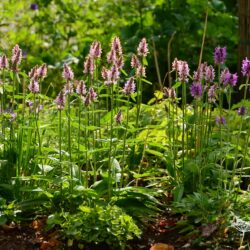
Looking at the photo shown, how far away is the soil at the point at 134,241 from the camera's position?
3.26 meters

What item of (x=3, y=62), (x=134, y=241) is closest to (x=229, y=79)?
(x=134, y=241)

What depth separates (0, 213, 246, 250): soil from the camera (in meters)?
3.26

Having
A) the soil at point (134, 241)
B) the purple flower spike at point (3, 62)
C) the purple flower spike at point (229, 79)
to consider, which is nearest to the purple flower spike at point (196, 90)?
the purple flower spike at point (229, 79)

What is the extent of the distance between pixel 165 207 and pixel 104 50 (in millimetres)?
1542

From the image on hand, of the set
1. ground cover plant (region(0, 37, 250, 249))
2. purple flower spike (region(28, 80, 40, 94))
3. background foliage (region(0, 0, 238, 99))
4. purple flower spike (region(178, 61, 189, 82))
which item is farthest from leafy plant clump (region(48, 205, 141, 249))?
background foliage (region(0, 0, 238, 99))

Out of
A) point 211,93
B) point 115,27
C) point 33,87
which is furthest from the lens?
point 115,27

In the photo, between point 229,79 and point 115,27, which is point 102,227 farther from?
point 115,27

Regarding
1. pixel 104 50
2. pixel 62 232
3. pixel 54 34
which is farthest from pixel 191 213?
pixel 54 34

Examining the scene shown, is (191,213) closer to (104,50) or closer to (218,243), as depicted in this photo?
(218,243)

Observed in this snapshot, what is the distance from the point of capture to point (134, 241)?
3.44 meters

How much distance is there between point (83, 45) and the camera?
6.92m

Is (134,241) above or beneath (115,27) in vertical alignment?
beneath

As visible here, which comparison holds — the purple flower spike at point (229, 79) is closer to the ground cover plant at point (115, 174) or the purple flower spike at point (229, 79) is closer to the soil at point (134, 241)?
the ground cover plant at point (115, 174)

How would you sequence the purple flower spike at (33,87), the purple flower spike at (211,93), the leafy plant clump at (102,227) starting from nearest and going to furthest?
1. the leafy plant clump at (102,227)
2. the purple flower spike at (33,87)
3. the purple flower spike at (211,93)
